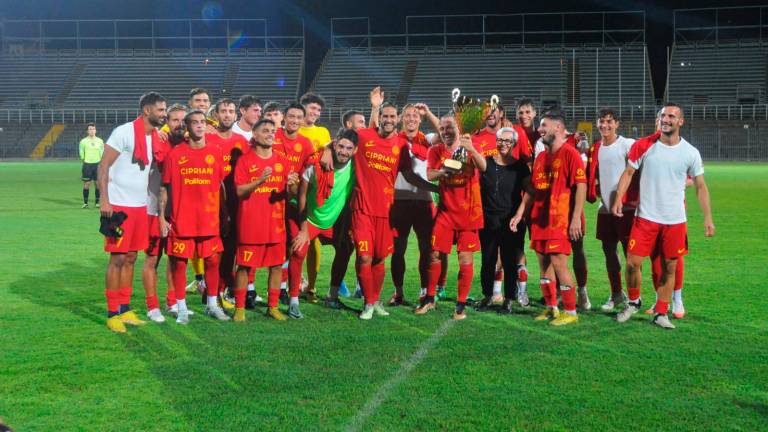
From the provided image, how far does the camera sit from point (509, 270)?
7883 mm

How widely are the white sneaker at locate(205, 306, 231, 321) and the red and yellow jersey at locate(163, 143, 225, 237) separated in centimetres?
74

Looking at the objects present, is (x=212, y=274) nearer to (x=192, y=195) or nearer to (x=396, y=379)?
(x=192, y=195)

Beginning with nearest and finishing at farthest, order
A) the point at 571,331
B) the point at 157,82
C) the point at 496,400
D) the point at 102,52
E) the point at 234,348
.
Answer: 1. the point at 496,400
2. the point at 234,348
3. the point at 571,331
4. the point at 157,82
5. the point at 102,52

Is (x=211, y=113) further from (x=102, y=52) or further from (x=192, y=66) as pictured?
(x=102, y=52)

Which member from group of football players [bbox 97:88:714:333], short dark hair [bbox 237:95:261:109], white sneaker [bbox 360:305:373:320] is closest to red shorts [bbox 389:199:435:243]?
group of football players [bbox 97:88:714:333]

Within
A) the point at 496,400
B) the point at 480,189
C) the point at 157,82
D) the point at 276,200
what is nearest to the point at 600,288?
the point at 480,189

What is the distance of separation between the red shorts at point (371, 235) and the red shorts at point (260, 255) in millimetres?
678

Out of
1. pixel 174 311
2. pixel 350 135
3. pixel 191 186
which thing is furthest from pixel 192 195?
pixel 350 135

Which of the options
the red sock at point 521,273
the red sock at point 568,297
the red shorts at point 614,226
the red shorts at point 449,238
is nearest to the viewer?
the red sock at point 568,297

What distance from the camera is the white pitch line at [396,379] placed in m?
4.60

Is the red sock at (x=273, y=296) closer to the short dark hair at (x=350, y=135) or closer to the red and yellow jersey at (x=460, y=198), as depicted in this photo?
the short dark hair at (x=350, y=135)

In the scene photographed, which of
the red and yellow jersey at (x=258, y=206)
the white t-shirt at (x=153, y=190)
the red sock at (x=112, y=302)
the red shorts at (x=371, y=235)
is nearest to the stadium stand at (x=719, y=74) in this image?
the red shorts at (x=371, y=235)

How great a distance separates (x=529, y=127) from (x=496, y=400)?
401cm

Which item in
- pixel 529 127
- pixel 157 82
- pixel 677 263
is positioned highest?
pixel 157 82
